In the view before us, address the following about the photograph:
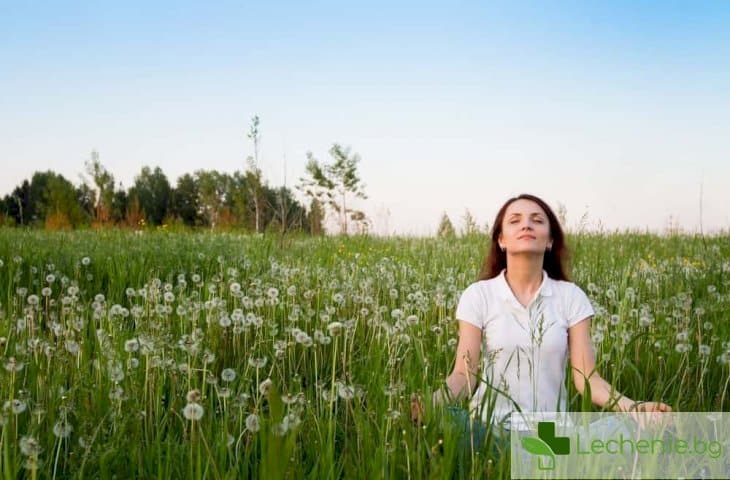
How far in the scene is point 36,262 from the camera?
26.8 feet

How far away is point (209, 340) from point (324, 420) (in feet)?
6.22

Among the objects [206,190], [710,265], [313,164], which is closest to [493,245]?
[710,265]

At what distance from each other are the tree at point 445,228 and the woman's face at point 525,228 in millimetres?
11227

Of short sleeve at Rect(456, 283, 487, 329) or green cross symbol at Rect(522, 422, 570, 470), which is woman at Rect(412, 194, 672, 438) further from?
green cross symbol at Rect(522, 422, 570, 470)

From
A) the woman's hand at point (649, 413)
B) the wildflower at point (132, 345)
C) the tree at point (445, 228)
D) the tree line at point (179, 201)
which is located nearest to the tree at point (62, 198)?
the tree line at point (179, 201)

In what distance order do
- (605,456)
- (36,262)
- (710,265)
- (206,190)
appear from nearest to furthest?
(605,456) < (36,262) < (710,265) < (206,190)

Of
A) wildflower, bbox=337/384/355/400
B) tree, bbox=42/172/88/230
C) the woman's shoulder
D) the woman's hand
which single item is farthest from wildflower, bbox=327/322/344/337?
tree, bbox=42/172/88/230

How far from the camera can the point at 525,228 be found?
4.03m

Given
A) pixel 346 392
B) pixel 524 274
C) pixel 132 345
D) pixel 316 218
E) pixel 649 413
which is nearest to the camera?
pixel 649 413

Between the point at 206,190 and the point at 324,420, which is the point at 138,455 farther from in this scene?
the point at 206,190

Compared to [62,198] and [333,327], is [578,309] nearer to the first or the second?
[333,327]

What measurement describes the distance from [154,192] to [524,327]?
234 ft

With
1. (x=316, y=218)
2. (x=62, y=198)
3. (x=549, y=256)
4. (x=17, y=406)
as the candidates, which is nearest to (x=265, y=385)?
(x=17, y=406)

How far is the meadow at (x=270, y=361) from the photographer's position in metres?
2.69
